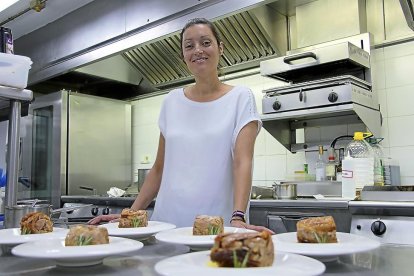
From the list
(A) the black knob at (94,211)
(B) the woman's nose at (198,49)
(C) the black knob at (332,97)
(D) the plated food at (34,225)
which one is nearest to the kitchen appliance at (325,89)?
(C) the black knob at (332,97)

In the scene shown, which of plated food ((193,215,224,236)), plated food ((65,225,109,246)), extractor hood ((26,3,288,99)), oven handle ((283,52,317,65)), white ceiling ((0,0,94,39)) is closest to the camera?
plated food ((65,225,109,246))

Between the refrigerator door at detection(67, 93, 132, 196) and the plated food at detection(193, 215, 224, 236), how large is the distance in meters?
3.14

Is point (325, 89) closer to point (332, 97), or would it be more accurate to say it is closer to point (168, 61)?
point (332, 97)

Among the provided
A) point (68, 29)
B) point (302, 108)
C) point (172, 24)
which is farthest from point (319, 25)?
point (68, 29)

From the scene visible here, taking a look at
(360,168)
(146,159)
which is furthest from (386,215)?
(146,159)

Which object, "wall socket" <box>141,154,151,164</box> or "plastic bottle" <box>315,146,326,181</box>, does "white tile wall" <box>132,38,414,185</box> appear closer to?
"plastic bottle" <box>315,146,326,181</box>

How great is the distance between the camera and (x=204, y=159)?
1.49m

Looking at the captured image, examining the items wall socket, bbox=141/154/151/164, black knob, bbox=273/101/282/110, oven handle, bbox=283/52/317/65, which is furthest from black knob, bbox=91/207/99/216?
oven handle, bbox=283/52/317/65

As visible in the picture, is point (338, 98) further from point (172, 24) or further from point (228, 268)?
point (228, 268)

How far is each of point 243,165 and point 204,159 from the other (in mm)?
158

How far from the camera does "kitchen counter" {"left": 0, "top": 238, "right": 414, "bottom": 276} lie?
684 mm

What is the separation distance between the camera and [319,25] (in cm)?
279

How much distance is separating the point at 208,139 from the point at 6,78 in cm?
80

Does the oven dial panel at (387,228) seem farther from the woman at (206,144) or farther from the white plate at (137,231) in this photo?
the white plate at (137,231)
